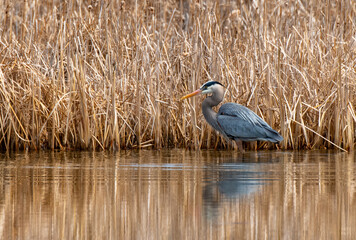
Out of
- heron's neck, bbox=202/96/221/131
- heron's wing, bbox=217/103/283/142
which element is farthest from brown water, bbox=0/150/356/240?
heron's neck, bbox=202/96/221/131

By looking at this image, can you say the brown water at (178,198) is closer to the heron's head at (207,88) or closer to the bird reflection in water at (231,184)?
the bird reflection in water at (231,184)

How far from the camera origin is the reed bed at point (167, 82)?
8961mm

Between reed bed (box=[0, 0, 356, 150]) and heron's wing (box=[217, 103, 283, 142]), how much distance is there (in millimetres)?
362

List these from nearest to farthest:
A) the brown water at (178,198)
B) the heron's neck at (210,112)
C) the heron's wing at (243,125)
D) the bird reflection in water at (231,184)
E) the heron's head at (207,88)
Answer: the brown water at (178,198) < the bird reflection in water at (231,184) < the heron's wing at (243,125) < the heron's head at (207,88) < the heron's neck at (210,112)

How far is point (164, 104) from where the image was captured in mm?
9391

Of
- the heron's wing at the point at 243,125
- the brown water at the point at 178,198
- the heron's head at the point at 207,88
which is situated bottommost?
the brown water at the point at 178,198

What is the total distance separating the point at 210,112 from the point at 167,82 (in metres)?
0.84

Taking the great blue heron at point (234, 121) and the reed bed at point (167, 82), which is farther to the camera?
the reed bed at point (167, 82)

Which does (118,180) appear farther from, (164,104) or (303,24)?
(303,24)

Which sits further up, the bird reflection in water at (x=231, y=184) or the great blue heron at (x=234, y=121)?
the great blue heron at (x=234, y=121)

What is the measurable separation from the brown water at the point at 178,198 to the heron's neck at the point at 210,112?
1.12 metres

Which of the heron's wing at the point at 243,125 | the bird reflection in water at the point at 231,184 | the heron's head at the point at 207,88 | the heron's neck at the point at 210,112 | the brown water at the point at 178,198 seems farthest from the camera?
the heron's neck at the point at 210,112

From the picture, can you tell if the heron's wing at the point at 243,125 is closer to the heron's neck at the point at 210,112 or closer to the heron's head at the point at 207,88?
the heron's neck at the point at 210,112

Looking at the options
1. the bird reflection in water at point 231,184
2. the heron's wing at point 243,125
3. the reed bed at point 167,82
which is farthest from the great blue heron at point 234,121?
the bird reflection in water at point 231,184
